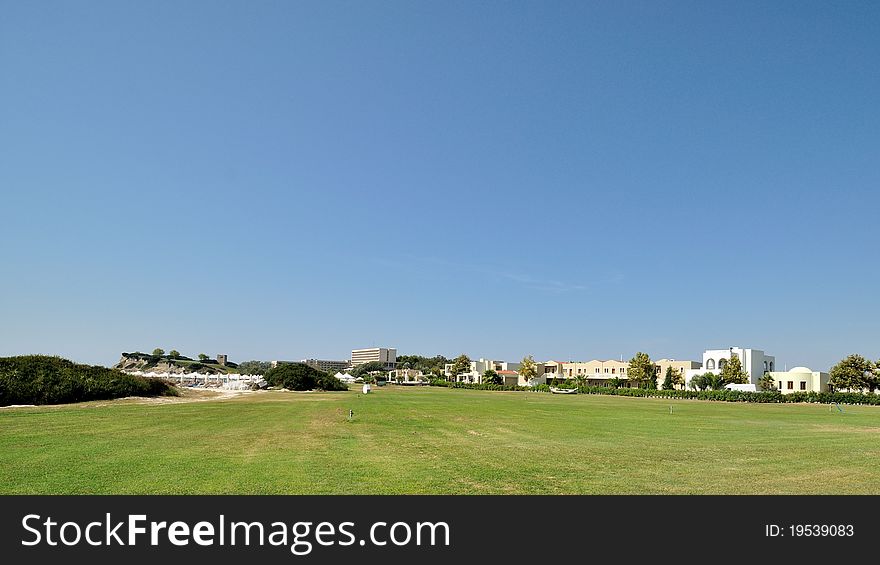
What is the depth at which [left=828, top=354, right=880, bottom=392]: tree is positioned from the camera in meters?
86.4

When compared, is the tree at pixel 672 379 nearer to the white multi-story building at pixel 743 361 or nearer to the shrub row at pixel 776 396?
the white multi-story building at pixel 743 361

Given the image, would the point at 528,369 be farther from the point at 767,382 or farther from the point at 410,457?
the point at 410,457

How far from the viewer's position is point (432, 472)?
16000mm

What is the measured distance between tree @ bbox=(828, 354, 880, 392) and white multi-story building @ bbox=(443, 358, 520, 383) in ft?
281

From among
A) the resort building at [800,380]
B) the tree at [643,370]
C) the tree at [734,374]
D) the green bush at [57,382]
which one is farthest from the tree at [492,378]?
the green bush at [57,382]

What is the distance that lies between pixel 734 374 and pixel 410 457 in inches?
3704

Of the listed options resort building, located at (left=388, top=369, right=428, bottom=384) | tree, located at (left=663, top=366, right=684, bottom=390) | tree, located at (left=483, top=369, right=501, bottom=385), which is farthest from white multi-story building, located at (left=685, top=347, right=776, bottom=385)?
resort building, located at (left=388, top=369, right=428, bottom=384)

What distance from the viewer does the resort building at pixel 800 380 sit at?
319 ft

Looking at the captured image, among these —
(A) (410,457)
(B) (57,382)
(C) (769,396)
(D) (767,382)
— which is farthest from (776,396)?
(B) (57,382)
